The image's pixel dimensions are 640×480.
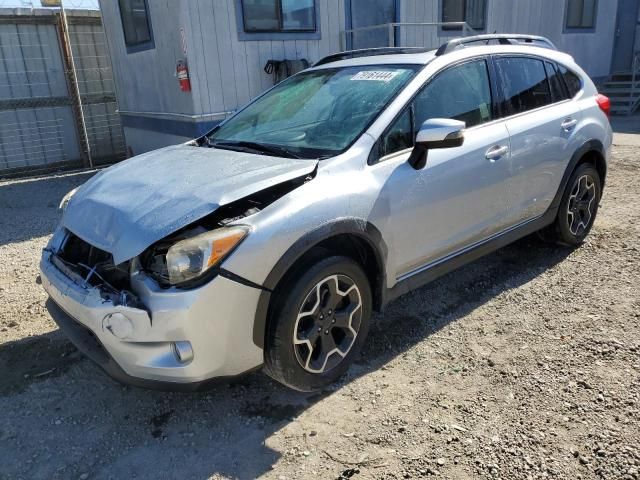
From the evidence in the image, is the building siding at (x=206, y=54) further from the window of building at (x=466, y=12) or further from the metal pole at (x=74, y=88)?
the metal pole at (x=74, y=88)

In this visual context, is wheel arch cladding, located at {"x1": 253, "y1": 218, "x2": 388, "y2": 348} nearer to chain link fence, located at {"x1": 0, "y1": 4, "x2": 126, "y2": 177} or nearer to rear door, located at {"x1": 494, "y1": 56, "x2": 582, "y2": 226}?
rear door, located at {"x1": 494, "y1": 56, "x2": 582, "y2": 226}

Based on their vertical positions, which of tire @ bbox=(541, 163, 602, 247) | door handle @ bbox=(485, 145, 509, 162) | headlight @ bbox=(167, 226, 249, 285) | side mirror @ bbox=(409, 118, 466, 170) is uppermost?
side mirror @ bbox=(409, 118, 466, 170)

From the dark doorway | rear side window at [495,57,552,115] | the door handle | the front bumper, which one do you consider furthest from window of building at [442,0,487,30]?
the front bumper

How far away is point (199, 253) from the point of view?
2475 mm

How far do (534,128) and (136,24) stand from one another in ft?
23.6

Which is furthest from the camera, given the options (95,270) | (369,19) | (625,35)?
(625,35)

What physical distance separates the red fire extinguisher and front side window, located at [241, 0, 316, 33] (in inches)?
40.9

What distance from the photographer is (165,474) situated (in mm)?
2514

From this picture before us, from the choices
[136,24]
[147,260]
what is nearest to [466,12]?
[136,24]

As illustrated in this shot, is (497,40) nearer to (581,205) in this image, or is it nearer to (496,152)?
(496,152)

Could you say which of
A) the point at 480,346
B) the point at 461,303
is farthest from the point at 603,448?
the point at 461,303

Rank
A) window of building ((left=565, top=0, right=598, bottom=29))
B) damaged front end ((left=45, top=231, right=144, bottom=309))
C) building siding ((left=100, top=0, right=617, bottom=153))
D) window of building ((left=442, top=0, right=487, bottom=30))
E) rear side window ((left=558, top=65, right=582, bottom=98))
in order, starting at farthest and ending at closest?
window of building ((left=565, top=0, right=598, bottom=29)), window of building ((left=442, top=0, right=487, bottom=30)), building siding ((left=100, top=0, right=617, bottom=153)), rear side window ((left=558, top=65, right=582, bottom=98)), damaged front end ((left=45, top=231, right=144, bottom=309))

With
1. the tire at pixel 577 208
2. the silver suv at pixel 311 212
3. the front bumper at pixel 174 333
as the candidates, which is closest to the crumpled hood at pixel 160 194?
the silver suv at pixel 311 212

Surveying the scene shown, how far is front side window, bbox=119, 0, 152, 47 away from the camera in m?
8.48
